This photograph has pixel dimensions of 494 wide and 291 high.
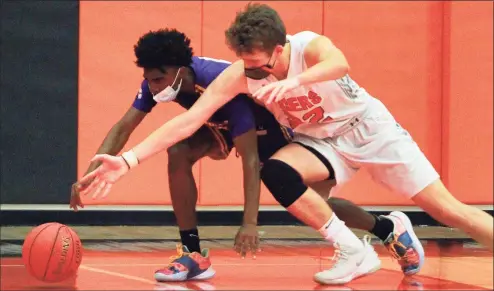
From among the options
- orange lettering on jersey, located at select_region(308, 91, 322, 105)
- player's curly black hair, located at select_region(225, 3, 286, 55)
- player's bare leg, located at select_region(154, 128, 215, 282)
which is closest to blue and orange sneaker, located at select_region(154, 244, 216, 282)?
player's bare leg, located at select_region(154, 128, 215, 282)

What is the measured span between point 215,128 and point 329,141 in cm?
61

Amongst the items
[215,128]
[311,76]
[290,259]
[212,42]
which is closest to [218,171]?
[212,42]

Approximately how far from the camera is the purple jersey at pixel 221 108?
14.9 ft

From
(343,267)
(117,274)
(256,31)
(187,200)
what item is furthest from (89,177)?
(343,267)

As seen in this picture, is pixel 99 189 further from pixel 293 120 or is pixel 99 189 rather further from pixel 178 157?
pixel 293 120

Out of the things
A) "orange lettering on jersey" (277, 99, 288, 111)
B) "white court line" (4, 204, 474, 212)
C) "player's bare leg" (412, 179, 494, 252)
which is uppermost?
"orange lettering on jersey" (277, 99, 288, 111)

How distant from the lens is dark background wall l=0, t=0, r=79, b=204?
796 cm

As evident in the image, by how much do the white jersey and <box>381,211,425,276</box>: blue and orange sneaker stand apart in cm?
71

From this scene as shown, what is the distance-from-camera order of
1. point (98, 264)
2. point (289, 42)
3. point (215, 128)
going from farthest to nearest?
point (98, 264), point (215, 128), point (289, 42)

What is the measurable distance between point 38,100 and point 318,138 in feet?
13.2

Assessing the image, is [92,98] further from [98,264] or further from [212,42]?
[98,264]

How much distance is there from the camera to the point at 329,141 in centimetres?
460

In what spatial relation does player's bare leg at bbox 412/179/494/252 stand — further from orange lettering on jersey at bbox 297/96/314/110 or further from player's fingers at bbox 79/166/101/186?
player's fingers at bbox 79/166/101/186

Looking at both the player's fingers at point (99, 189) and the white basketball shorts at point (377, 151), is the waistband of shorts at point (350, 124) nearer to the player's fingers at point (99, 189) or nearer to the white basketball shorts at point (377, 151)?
the white basketball shorts at point (377, 151)
